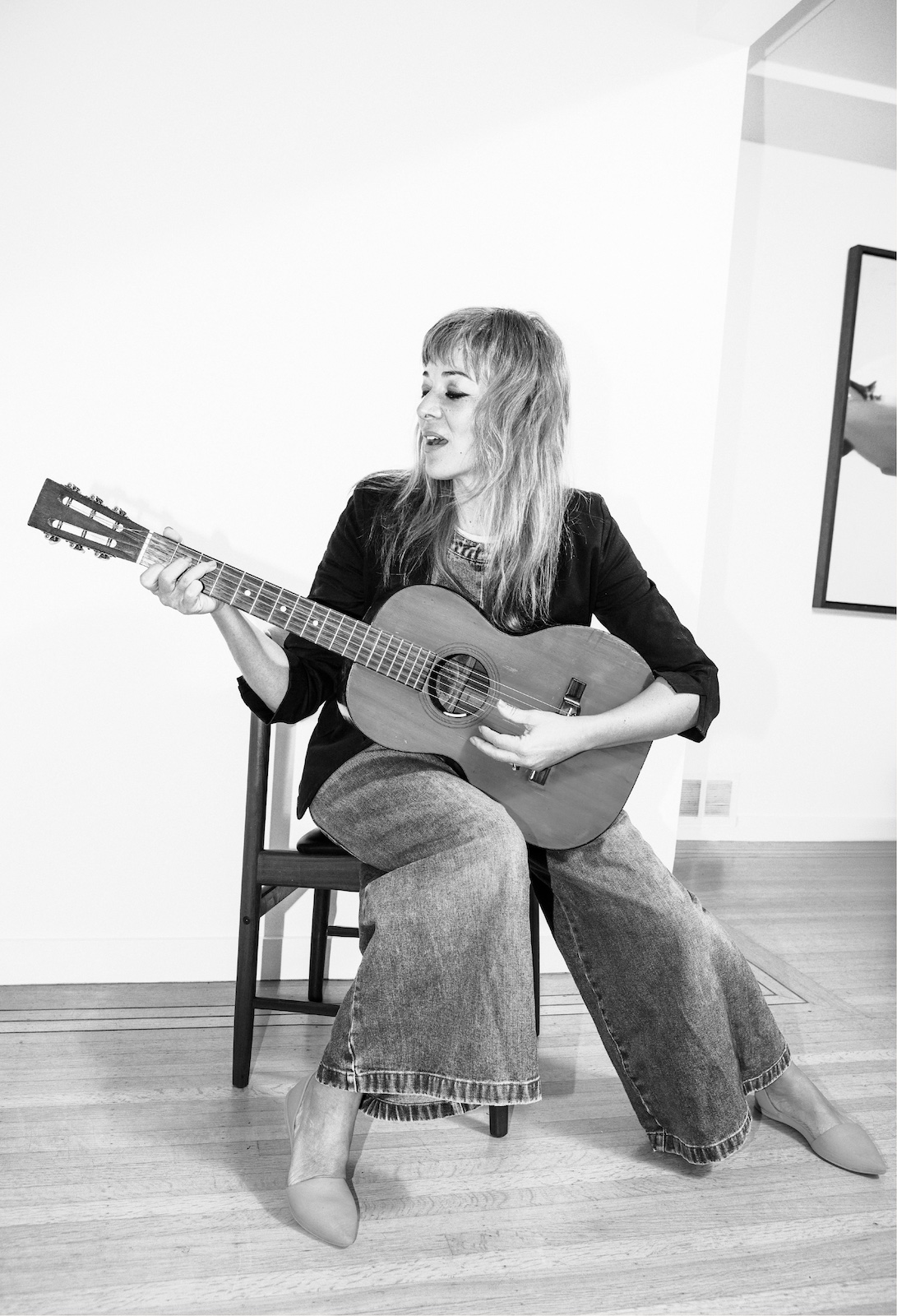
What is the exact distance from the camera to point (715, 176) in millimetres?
2275

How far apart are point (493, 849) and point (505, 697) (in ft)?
0.83

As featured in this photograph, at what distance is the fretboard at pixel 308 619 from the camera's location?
4.75 feet

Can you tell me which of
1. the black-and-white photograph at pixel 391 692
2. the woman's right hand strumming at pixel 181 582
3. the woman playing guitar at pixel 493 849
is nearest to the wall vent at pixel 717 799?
the black-and-white photograph at pixel 391 692

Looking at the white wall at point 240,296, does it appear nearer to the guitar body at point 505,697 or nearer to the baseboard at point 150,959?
the baseboard at point 150,959

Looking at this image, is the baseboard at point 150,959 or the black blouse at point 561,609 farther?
the baseboard at point 150,959

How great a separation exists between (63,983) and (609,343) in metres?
1.79

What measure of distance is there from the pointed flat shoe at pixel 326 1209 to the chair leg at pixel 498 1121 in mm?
322

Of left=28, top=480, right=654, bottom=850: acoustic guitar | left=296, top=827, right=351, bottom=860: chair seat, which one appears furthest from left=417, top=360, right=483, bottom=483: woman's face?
left=296, top=827, right=351, bottom=860: chair seat

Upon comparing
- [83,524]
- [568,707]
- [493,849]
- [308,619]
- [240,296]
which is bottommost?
[493,849]

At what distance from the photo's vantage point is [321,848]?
175 cm

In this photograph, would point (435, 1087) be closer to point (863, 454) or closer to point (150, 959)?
point (150, 959)

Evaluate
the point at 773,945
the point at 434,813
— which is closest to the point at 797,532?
the point at 773,945

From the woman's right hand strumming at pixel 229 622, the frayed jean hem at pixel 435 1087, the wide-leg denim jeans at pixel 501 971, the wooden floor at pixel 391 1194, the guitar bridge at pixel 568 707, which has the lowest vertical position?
the wooden floor at pixel 391 1194

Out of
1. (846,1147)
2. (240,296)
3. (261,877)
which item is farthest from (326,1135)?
(240,296)
